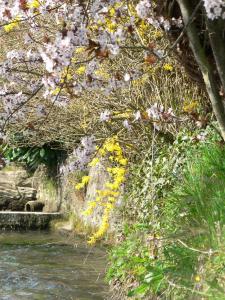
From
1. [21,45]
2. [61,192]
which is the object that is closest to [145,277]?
[21,45]

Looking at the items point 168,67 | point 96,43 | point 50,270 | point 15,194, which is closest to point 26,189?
point 15,194

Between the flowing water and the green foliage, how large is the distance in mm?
869

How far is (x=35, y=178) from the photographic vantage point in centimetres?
1259

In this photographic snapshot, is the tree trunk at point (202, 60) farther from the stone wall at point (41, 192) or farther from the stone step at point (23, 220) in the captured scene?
the stone step at point (23, 220)

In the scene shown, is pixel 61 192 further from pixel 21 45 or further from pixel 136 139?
pixel 136 139

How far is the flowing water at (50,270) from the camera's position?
256 inches

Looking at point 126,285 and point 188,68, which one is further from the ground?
point 188,68

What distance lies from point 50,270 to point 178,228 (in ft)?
11.2

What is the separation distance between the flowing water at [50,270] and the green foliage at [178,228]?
869mm

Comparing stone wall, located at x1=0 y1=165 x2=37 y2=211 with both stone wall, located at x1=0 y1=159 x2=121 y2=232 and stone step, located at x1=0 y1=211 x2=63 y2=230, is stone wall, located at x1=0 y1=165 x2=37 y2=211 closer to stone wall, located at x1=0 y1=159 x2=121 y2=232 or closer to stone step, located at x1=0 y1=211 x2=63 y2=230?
stone wall, located at x1=0 y1=159 x2=121 y2=232

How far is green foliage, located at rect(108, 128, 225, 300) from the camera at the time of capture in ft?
12.6

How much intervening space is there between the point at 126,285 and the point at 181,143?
1.44m

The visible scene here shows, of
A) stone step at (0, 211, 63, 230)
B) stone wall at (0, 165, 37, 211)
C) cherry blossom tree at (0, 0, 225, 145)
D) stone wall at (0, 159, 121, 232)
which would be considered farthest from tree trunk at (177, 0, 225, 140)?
stone wall at (0, 165, 37, 211)

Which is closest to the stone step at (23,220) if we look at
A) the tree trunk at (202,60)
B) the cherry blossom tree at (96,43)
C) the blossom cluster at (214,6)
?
the cherry blossom tree at (96,43)
